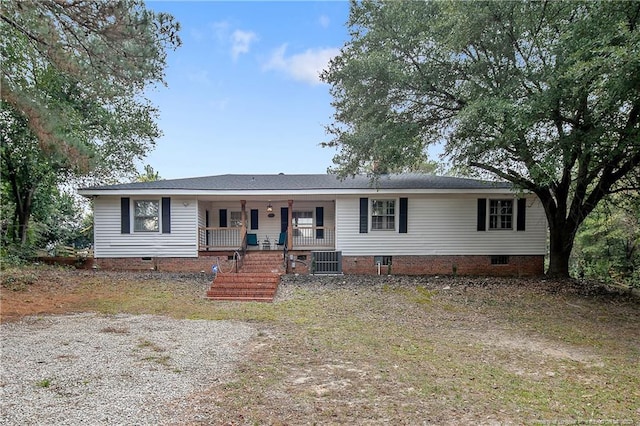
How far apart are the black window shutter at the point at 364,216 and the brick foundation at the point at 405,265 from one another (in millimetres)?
1071

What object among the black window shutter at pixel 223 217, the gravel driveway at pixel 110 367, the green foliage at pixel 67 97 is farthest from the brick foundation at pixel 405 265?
the gravel driveway at pixel 110 367

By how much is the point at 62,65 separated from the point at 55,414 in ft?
21.5

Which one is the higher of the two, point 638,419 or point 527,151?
point 527,151

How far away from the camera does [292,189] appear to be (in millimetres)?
13031

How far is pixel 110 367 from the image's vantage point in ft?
14.2

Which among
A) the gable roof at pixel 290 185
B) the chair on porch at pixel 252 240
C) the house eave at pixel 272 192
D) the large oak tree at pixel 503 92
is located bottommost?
the chair on porch at pixel 252 240

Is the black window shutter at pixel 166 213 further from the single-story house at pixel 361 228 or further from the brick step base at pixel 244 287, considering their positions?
the brick step base at pixel 244 287

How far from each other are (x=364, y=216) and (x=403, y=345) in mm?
8062

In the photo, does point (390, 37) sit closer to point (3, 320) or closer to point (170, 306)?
point (170, 306)

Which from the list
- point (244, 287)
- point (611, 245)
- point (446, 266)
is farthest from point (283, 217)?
point (611, 245)

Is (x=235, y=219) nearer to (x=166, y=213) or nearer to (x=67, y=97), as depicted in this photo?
(x=166, y=213)

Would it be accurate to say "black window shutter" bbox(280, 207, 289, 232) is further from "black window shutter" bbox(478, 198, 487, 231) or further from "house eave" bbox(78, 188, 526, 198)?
"black window shutter" bbox(478, 198, 487, 231)

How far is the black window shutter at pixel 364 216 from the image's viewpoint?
13500 millimetres

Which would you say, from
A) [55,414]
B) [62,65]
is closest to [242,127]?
[62,65]
